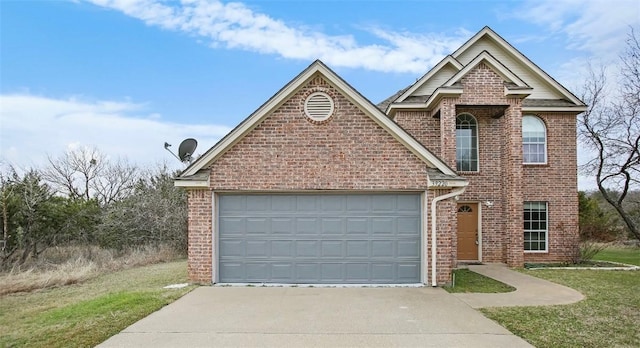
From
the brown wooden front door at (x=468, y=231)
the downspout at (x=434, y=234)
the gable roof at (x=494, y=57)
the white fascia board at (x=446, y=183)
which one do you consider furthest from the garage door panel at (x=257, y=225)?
the brown wooden front door at (x=468, y=231)

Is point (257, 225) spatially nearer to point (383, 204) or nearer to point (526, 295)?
point (383, 204)

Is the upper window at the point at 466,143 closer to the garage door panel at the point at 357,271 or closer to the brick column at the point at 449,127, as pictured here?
the brick column at the point at 449,127

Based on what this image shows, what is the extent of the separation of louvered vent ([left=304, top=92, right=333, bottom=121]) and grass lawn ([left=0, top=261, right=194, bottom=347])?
506cm

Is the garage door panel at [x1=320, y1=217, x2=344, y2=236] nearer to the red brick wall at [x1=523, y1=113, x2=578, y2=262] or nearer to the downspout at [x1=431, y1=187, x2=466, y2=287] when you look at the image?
the downspout at [x1=431, y1=187, x2=466, y2=287]

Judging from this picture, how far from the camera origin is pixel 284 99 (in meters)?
11.2

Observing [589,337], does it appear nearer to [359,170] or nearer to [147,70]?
[359,170]

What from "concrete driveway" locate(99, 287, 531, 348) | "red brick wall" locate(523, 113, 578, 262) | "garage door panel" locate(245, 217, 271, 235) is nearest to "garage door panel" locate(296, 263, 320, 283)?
"concrete driveway" locate(99, 287, 531, 348)

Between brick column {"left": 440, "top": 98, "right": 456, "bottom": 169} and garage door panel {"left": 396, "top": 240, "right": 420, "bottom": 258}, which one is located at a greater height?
brick column {"left": 440, "top": 98, "right": 456, "bottom": 169}

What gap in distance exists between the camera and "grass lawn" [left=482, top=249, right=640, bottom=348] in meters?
6.75

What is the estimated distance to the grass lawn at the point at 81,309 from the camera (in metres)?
6.98

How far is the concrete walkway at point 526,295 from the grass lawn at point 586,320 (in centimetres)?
33

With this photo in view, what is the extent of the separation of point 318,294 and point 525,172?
10.2m

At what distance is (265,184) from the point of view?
1115 centimetres

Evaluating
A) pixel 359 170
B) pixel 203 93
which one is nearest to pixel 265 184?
pixel 359 170
